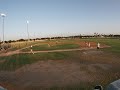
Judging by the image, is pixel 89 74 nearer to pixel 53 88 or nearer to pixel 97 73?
pixel 97 73

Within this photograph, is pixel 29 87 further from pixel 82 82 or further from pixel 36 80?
pixel 82 82

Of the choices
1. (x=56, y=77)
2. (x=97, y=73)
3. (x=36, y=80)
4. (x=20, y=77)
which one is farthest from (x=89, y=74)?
(x=20, y=77)

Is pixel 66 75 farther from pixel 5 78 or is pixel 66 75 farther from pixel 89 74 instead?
pixel 5 78

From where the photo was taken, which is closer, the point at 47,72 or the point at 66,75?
the point at 66,75

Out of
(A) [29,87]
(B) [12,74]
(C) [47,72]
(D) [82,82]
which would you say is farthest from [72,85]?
(B) [12,74]

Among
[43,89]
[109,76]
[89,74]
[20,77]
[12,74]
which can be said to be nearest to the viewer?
[43,89]

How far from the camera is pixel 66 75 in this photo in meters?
17.4

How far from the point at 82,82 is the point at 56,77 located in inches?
106

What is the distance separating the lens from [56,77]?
17.1 metres

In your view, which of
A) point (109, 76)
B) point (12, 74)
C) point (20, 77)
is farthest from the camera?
point (12, 74)

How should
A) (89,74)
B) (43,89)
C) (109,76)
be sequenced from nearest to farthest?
(43,89)
(109,76)
(89,74)

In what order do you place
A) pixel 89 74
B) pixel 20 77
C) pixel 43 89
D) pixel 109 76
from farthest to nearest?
pixel 20 77, pixel 89 74, pixel 109 76, pixel 43 89

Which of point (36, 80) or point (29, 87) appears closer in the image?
point (29, 87)

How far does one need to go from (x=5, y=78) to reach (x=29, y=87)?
4587 millimetres
